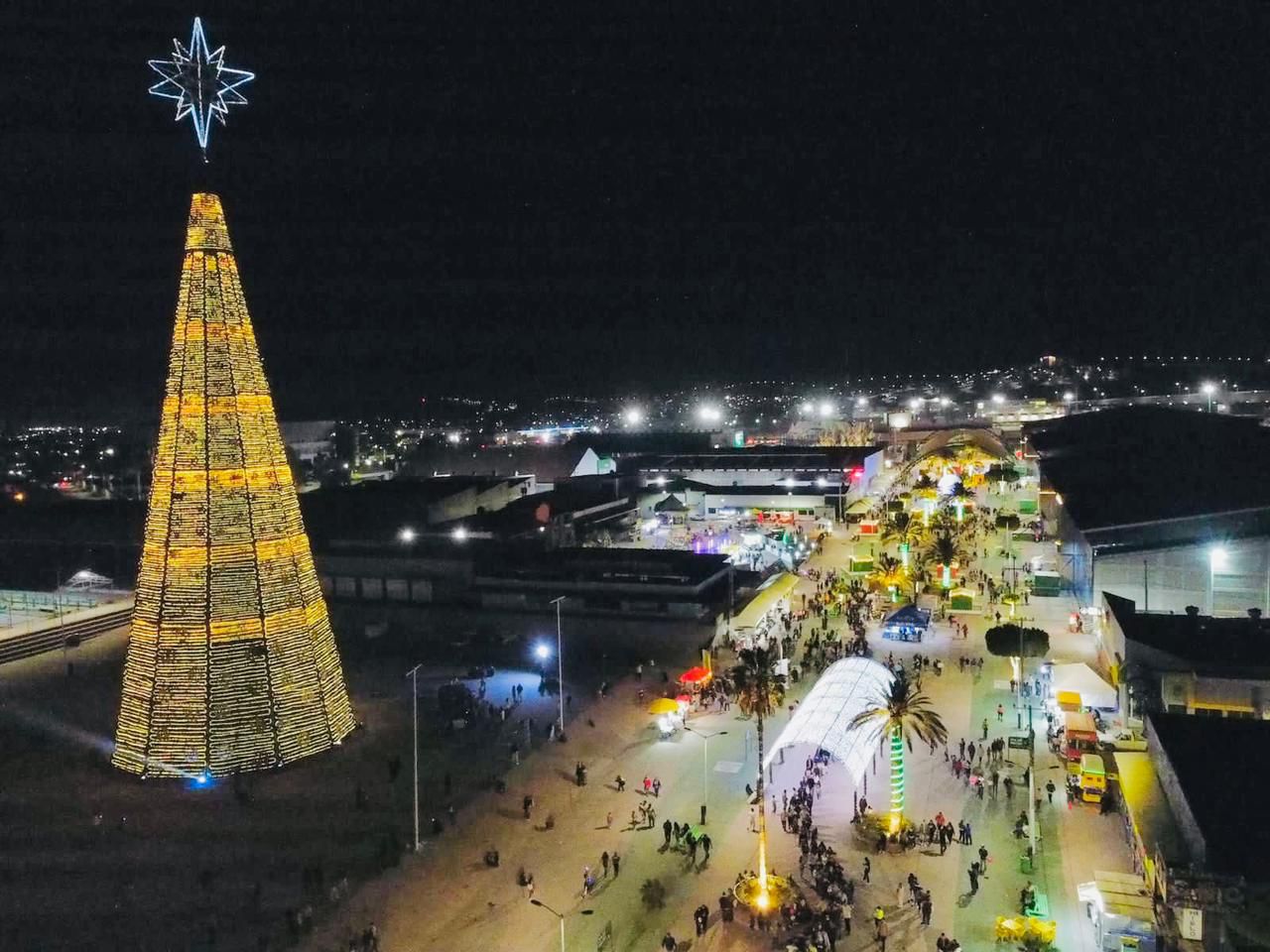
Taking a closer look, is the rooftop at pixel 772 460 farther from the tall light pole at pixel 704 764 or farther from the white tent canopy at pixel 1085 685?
the tall light pole at pixel 704 764

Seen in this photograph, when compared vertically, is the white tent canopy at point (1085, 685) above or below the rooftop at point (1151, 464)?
A: below

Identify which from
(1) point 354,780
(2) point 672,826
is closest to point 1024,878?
(2) point 672,826

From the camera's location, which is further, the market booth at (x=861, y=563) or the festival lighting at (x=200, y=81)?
the market booth at (x=861, y=563)

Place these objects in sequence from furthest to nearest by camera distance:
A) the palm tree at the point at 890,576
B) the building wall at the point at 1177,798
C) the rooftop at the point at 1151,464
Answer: the palm tree at the point at 890,576, the rooftop at the point at 1151,464, the building wall at the point at 1177,798

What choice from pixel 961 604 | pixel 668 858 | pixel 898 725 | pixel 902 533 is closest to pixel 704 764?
pixel 668 858

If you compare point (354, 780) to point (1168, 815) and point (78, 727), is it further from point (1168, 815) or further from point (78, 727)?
point (1168, 815)

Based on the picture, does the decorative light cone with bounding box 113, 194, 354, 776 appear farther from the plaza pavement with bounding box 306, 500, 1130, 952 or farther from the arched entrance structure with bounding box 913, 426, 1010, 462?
the arched entrance structure with bounding box 913, 426, 1010, 462

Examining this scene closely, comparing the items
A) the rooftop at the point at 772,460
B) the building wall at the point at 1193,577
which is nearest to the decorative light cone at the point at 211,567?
the building wall at the point at 1193,577
